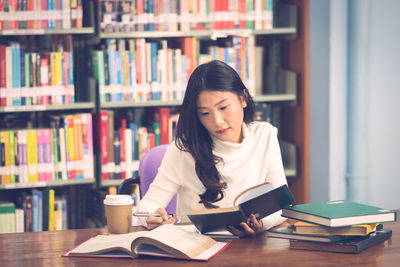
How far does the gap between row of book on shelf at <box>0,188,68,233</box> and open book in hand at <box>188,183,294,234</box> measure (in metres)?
1.78

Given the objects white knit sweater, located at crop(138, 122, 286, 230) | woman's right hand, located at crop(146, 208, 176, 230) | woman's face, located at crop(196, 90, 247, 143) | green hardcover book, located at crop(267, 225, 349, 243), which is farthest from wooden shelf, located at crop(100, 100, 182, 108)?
green hardcover book, located at crop(267, 225, 349, 243)

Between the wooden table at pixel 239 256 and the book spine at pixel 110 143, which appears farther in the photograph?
the book spine at pixel 110 143

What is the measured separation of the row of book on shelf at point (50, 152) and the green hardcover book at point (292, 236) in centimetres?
171

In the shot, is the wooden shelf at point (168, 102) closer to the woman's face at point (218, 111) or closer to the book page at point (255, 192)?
the woman's face at point (218, 111)

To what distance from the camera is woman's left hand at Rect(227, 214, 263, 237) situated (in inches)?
69.5

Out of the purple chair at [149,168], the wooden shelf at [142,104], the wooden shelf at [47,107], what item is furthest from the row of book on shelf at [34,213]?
the purple chair at [149,168]

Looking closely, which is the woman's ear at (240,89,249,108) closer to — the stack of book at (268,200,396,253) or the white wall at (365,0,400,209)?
the stack of book at (268,200,396,253)

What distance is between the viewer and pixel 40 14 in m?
3.23

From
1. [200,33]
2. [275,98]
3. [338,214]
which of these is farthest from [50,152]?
[338,214]

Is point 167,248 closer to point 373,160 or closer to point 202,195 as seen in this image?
point 202,195

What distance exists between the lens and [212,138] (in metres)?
2.10

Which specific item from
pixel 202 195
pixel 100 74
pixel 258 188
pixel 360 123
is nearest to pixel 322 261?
pixel 258 188

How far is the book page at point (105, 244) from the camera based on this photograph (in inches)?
63.2

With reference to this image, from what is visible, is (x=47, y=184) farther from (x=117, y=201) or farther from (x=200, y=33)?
(x=117, y=201)
